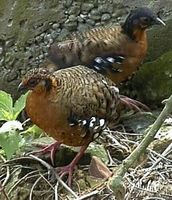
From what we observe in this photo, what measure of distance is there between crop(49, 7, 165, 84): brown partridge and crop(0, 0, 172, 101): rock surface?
16cm

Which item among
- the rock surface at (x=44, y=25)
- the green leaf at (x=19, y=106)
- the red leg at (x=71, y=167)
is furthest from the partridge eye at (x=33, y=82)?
the rock surface at (x=44, y=25)

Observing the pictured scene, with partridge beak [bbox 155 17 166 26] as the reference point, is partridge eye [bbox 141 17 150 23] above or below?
above

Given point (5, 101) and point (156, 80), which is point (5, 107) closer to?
point (5, 101)

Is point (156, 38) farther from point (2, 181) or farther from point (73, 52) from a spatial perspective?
point (2, 181)

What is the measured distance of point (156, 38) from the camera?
5125 millimetres

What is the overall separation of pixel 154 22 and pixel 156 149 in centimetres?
119

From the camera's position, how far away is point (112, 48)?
191 inches

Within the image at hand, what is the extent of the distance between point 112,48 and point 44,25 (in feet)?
1.80

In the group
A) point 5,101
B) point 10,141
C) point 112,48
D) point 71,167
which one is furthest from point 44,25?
point 10,141

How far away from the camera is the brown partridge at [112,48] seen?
475cm

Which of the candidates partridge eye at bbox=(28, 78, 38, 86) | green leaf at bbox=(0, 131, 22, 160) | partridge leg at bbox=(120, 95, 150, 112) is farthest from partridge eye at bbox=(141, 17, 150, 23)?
green leaf at bbox=(0, 131, 22, 160)

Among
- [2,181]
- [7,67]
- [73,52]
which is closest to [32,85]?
[2,181]

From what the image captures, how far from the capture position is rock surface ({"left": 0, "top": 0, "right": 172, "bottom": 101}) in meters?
4.99

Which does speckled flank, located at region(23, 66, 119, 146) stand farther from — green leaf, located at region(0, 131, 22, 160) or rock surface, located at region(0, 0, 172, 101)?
rock surface, located at region(0, 0, 172, 101)
